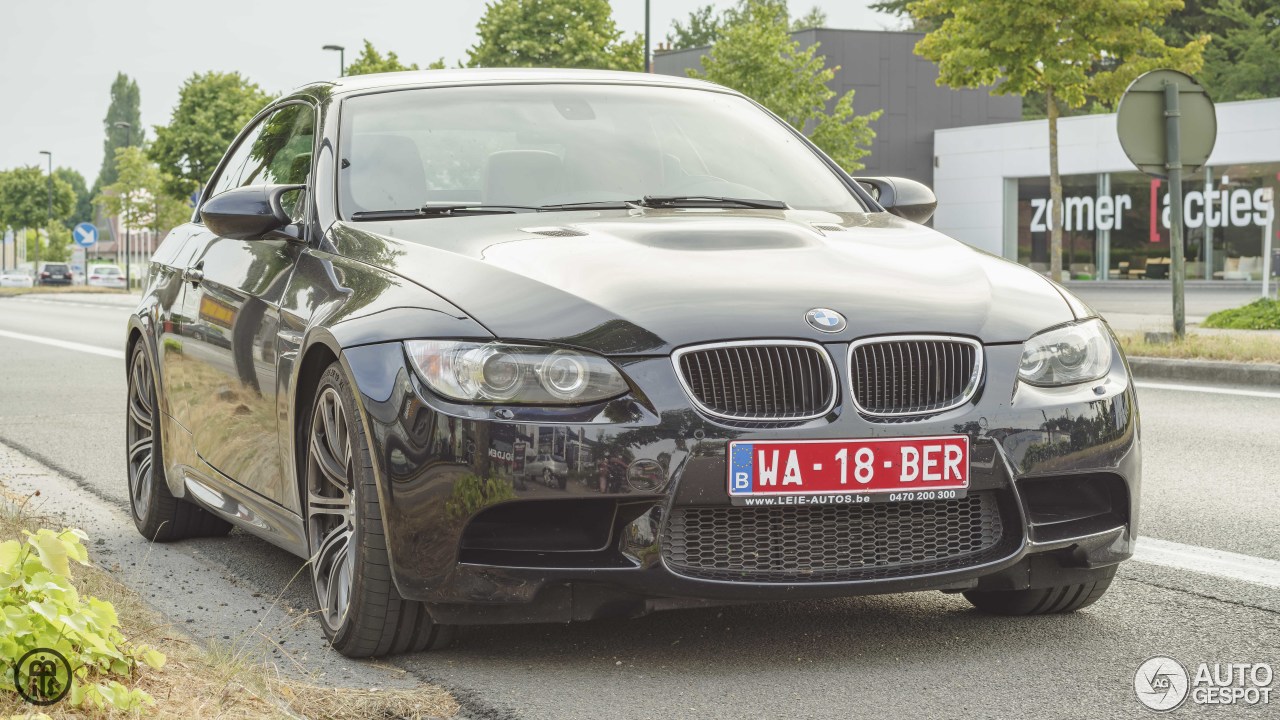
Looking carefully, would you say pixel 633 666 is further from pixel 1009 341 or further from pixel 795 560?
pixel 1009 341

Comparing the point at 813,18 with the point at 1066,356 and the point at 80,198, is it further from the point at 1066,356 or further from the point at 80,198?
the point at 80,198

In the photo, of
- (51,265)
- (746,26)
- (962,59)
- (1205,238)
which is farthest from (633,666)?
(51,265)

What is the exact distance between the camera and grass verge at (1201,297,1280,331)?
54.9 feet

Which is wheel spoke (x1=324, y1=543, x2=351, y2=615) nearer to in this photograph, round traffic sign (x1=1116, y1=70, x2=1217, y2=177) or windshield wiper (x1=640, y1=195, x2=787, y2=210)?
windshield wiper (x1=640, y1=195, x2=787, y2=210)

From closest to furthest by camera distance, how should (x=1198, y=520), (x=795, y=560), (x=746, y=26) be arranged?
(x=795, y=560), (x=1198, y=520), (x=746, y=26)

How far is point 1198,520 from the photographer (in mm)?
6059

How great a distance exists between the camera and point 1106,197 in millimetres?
40062

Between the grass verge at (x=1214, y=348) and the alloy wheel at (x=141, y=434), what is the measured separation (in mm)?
9188

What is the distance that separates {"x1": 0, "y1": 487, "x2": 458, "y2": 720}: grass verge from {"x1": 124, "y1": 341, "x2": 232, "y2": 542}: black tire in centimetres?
181

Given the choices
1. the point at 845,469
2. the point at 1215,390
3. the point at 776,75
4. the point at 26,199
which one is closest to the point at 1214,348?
the point at 1215,390

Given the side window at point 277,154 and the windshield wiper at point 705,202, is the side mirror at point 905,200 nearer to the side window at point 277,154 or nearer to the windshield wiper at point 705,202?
the windshield wiper at point 705,202

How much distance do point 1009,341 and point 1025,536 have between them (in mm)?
470

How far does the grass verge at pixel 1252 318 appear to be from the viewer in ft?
54.9

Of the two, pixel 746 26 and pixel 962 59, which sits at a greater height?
pixel 746 26
